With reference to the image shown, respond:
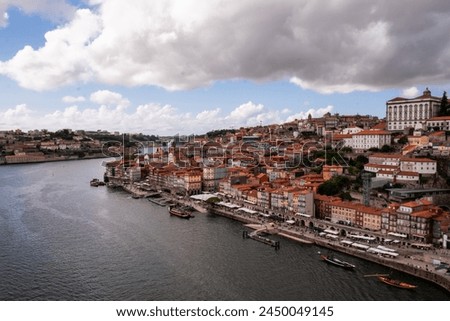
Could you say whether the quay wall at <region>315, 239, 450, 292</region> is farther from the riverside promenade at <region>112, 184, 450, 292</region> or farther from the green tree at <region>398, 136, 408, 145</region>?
the green tree at <region>398, 136, 408, 145</region>

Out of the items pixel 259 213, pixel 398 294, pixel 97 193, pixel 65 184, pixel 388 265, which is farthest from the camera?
pixel 65 184

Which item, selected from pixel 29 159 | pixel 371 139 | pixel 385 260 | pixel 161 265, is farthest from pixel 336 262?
pixel 29 159

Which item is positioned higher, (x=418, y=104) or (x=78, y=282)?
(x=418, y=104)

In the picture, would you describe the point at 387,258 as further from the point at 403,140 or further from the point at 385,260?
the point at 403,140

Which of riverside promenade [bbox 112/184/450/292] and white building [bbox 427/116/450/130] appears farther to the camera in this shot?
white building [bbox 427/116/450/130]

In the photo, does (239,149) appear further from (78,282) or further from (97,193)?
(78,282)

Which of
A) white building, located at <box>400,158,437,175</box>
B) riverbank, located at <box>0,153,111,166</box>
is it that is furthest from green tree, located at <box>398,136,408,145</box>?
riverbank, located at <box>0,153,111,166</box>
